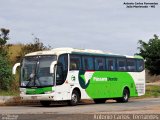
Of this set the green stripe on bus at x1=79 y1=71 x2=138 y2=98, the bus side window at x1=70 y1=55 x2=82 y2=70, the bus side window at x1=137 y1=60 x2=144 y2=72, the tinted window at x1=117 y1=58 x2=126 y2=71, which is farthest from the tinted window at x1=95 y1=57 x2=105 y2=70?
the bus side window at x1=137 y1=60 x2=144 y2=72

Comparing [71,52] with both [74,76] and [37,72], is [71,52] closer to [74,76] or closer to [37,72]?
[74,76]

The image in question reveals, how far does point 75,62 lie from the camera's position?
3011 cm

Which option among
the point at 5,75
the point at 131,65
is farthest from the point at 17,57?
the point at 131,65

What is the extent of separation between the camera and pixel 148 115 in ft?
65.9

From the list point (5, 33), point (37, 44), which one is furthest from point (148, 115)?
point (5, 33)

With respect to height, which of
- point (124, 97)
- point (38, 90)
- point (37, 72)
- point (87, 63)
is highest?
point (87, 63)

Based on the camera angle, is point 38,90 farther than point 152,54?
No

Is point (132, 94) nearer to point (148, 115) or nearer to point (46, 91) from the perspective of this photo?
point (46, 91)

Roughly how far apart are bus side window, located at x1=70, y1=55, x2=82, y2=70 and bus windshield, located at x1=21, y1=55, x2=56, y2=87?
1417mm

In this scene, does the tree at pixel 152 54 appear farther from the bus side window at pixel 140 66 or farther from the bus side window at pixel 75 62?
the bus side window at pixel 75 62

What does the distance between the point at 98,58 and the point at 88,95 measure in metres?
2.51

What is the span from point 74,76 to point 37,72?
2.28 m

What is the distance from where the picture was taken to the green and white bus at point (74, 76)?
2836 cm

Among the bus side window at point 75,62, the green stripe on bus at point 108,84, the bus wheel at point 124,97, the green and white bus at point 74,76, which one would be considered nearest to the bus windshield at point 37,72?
the green and white bus at point 74,76
